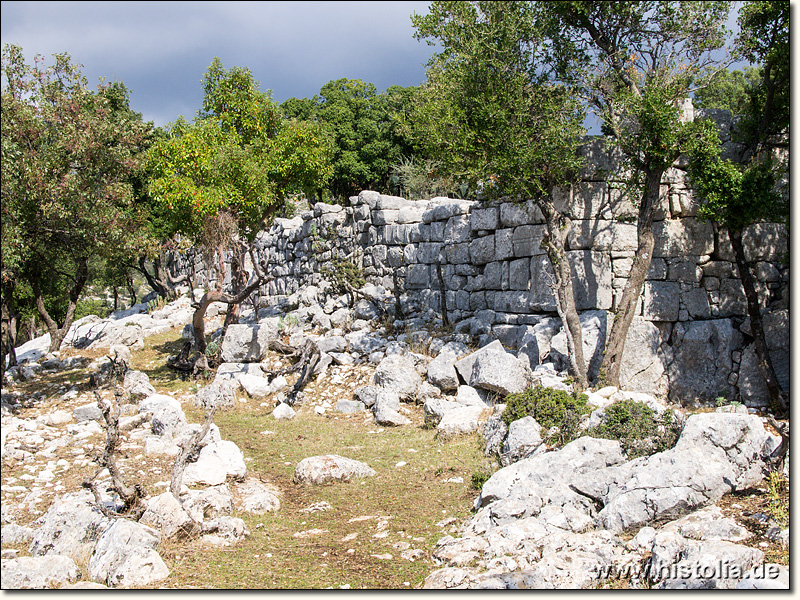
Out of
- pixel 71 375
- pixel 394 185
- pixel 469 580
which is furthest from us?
pixel 394 185

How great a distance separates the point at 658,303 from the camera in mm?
10891

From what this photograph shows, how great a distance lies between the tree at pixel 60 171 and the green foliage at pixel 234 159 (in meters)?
0.94

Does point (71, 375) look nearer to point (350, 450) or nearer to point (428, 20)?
point (350, 450)

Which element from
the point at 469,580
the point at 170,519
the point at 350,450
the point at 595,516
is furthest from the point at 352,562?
the point at 350,450

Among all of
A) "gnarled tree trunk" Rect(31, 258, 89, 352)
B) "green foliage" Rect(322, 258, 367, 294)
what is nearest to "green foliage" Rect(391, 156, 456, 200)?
"green foliage" Rect(322, 258, 367, 294)

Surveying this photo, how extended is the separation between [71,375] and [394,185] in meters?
16.1

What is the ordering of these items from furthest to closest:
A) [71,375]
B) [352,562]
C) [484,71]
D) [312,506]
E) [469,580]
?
[71,375] < [484,71] < [312,506] < [352,562] < [469,580]

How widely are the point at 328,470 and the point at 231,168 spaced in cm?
791

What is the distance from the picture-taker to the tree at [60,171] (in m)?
10.6

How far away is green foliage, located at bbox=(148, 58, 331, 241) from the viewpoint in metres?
12.9

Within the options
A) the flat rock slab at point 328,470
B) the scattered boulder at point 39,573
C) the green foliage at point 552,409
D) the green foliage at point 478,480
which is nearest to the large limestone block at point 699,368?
the green foliage at point 552,409

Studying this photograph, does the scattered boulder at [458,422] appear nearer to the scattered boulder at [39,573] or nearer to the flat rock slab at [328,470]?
the flat rock slab at [328,470]

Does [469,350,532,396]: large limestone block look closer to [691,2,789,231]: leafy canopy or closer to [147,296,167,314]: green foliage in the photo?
[691,2,789,231]: leafy canopy

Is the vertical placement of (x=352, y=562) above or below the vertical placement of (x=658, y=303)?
below
